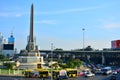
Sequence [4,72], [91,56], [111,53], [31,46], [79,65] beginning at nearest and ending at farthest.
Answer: [4,72] < [31,46] < [79,65] < [111,53] < [91,56]

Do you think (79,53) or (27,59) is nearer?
(27,59)

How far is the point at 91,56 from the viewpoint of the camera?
199625 millimetres

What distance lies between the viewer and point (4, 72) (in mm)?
85312

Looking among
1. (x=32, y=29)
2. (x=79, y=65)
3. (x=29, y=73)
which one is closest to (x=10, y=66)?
(x=32, y=29)

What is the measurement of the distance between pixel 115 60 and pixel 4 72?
119 meters

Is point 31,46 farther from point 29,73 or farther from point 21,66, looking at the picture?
point 29,73

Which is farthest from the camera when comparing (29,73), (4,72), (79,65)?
(79,65)

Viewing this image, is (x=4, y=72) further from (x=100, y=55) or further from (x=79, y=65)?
(x=100, y=55)

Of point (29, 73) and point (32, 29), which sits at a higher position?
point (32, 29)

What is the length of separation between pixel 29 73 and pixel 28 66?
22815mm

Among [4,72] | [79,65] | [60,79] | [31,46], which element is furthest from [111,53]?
[60,79]

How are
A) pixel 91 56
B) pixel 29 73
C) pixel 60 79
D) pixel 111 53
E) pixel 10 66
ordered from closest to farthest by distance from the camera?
pixel 60 79
pixel 29 73
pixel 10 66
pixel 111 53
pixel 91 56

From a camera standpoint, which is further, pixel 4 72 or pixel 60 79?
pixel 4 72

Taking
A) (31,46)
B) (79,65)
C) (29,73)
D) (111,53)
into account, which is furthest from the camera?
(111,53)
